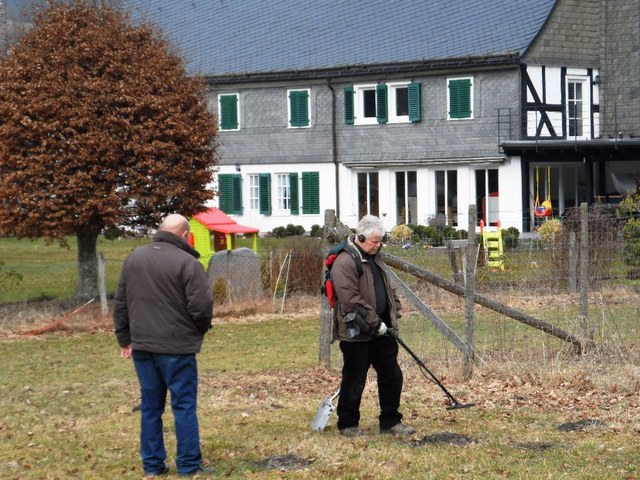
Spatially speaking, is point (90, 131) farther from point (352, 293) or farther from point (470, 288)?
point (352, 293)

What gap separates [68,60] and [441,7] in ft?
67.4

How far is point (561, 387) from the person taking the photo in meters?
12.4

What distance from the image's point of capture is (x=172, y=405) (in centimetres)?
892

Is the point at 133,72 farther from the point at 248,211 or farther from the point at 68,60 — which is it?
the point at 248,211

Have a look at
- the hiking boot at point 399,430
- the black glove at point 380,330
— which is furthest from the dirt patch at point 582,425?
the black glove at point 380,330

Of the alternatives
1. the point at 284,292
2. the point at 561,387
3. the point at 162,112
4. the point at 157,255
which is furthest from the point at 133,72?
the point at 157,255

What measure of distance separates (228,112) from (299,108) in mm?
2884

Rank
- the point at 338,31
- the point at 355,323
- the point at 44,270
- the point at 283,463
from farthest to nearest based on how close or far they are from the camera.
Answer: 1. the point at 338,31
2. the point at 44,270
3. the point at 355,323
4. the point at 283,463

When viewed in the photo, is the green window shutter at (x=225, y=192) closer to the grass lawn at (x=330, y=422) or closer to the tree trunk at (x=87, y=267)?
the tree trunk at (x=87, y=267)

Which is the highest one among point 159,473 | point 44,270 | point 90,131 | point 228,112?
point 228,112

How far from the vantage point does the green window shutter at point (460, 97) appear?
3825 centimetres

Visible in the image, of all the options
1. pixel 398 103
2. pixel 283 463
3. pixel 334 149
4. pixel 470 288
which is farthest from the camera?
pixel 334 149

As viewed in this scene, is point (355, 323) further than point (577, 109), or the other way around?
point (577, 109)

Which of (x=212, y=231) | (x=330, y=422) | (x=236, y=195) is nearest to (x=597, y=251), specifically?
(x=330, y=422)
